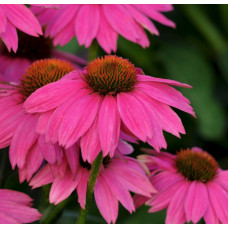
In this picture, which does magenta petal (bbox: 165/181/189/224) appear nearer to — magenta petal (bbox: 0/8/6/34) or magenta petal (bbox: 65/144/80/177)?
magenta petal (bbox: 65/144/80/177)

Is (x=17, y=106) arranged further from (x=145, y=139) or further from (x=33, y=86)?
(x=145, y=139)

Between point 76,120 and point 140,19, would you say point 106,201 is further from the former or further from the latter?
point 140,19

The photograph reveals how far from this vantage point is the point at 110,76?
0.45 metres

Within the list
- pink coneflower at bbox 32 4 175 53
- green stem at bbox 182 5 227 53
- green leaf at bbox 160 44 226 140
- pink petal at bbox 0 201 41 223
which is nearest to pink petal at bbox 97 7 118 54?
pink coneflower at bbox 32 4 175 53

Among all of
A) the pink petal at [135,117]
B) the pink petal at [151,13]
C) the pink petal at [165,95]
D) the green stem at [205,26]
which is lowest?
the green stem at [205,26]

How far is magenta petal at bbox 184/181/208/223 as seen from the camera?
0.50 m

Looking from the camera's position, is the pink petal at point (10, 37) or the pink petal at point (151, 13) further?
the pink petal at point (151, 13)

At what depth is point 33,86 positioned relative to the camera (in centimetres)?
50

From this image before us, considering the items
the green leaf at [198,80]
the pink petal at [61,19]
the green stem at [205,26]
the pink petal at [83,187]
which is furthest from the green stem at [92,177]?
the green stem at [205,26]

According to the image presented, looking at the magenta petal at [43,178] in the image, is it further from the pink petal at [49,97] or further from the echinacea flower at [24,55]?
the echinacea flower at [24,55]

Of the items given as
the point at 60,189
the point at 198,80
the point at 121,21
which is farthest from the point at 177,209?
the point at 198,80

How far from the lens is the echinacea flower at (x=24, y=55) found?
655mm

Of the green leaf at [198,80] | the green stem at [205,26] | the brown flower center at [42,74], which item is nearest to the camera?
the brown flower center at [42,74]
